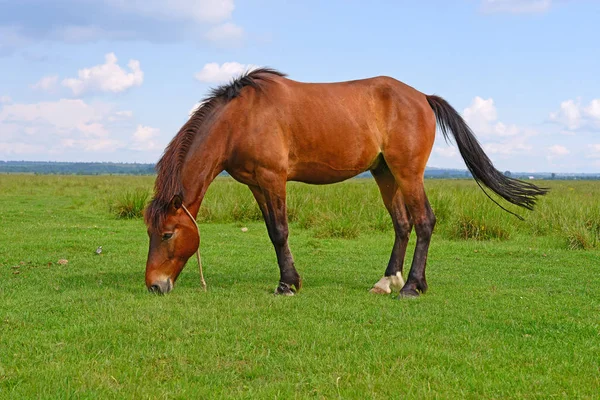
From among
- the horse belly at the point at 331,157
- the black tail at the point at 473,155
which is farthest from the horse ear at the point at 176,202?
the black tail at the point at 473,155

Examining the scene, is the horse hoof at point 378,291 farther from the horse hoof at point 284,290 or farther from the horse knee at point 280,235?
the horse knee at point 280,235

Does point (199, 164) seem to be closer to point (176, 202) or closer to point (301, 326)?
point (176, 202)

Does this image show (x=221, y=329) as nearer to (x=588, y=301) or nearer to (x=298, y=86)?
(x=298, y=86)

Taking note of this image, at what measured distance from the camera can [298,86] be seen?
707cm

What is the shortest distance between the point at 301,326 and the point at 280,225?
1716 millimetres

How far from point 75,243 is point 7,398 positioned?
7.66 metres

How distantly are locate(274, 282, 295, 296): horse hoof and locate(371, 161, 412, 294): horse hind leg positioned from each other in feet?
4.14

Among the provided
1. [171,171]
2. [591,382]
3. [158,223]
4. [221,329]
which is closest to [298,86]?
[171,171]

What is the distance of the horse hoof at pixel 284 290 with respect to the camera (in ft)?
21.8

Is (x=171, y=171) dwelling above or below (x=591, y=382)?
above

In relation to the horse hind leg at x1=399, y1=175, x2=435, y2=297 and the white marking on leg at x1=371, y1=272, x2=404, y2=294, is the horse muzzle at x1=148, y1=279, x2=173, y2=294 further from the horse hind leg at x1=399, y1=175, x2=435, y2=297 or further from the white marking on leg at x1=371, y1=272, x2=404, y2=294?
the horse hind leg at x1=399, y1=175, x2=435, y2=297

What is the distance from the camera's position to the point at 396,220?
747 cm

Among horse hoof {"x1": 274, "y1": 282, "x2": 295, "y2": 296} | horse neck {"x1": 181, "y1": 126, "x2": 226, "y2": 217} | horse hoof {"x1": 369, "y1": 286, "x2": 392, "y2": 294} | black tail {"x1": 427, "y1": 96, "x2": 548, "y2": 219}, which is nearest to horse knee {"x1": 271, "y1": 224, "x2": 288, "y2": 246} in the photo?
horse hoof {"x1": 274, "y1": 282, "x2": 295, "y2": 296}

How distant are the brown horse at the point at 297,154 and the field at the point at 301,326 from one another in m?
0.58
